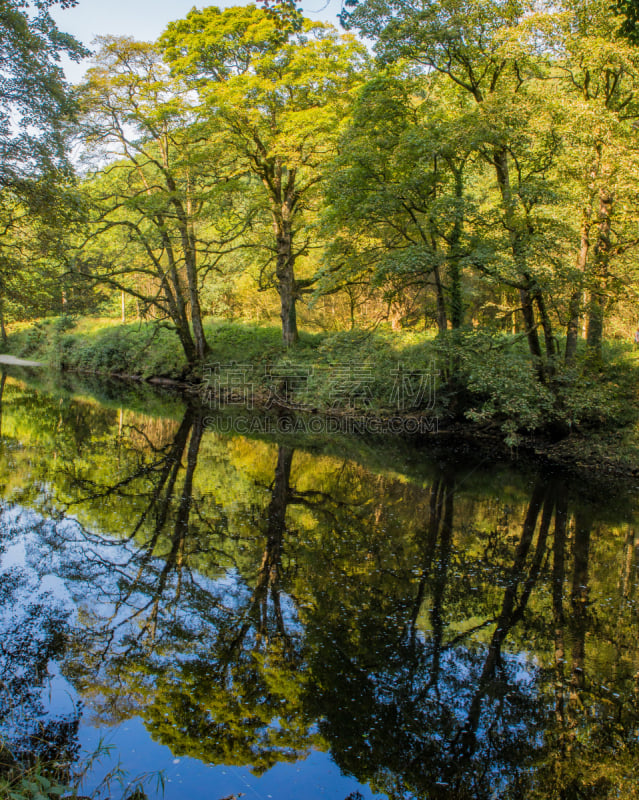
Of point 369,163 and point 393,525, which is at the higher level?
point 369,163

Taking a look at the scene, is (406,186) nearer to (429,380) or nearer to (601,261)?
(601,261)

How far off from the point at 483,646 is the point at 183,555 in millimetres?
3691

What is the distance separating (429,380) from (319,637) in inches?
459

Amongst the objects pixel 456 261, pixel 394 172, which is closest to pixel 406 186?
pixel 394 172

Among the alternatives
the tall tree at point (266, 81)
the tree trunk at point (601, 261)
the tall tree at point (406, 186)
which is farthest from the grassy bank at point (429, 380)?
the tall tree at point (266, 81)

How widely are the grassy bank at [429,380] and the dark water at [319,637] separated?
3.30 m

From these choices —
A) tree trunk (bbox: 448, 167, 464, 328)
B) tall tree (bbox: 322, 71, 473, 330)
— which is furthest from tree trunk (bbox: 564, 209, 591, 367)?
tree trunk (bbox: 448, 167, 464, 328)

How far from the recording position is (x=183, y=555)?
7.14 meters

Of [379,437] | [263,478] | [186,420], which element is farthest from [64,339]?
[263,478]

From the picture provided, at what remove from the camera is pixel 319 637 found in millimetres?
5410

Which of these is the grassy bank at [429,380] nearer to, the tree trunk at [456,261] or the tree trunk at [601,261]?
the tree trunk at [456,261]

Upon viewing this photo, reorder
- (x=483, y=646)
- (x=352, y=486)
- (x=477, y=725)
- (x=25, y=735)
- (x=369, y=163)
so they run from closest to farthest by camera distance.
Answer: (x=25, y=735), (x=477, y=725), (x=483, y=646), (x=352, y=486), (x=369, y=163)

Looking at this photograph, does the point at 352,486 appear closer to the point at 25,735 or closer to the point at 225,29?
the point at 25,735

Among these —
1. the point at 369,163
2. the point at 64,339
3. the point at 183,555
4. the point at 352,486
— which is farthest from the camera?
the point at 64,339
